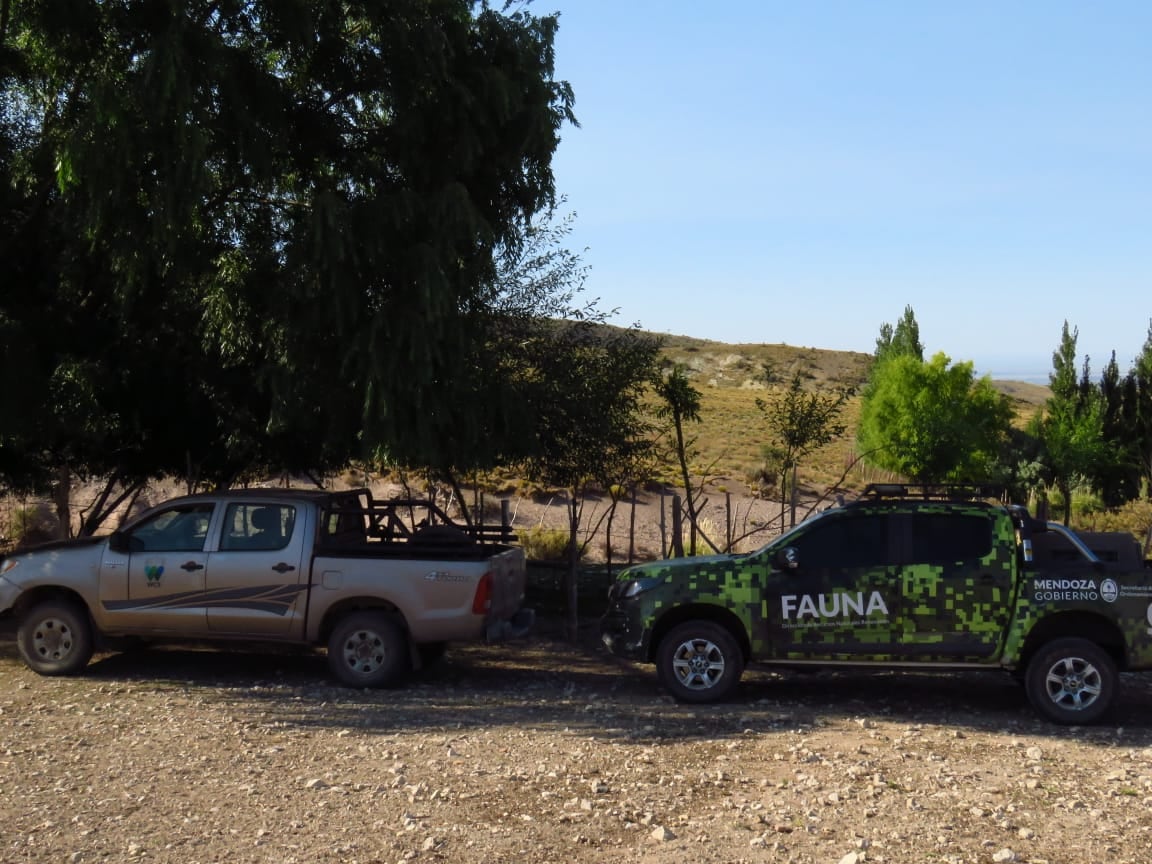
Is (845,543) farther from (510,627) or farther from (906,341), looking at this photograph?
(906,341)

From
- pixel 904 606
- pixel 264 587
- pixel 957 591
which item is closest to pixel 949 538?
pixel 957 591

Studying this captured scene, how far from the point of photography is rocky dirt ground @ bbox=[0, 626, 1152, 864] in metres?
6.74

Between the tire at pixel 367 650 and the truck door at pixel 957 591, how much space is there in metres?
4.38

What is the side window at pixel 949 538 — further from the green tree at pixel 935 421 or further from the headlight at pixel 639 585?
the green tree at pixel 935 421

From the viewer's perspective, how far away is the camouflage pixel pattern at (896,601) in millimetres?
10031

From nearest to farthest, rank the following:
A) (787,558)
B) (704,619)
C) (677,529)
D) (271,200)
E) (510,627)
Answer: (787,558), (704,619), (510,627), (271,200), (677,529)

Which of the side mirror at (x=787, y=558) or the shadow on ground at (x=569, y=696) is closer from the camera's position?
the shadow on ground at (x=569, y=696)

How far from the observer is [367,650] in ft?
37.2

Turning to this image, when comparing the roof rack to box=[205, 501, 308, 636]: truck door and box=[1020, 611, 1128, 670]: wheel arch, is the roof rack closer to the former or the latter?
box=[1020, 611, 1128, 670]: wheel arch

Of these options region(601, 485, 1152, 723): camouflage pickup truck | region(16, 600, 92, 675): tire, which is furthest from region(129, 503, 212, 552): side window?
region(601, 485, 1152, 723): camouflage pickup truck

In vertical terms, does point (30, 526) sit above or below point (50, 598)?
above

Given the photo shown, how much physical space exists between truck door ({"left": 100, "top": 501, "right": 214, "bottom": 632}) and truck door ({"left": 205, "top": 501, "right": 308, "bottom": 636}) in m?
0.15

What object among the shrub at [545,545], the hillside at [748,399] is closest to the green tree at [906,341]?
the hillside at [748,399]

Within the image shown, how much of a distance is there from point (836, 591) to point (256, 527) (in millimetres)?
5249
